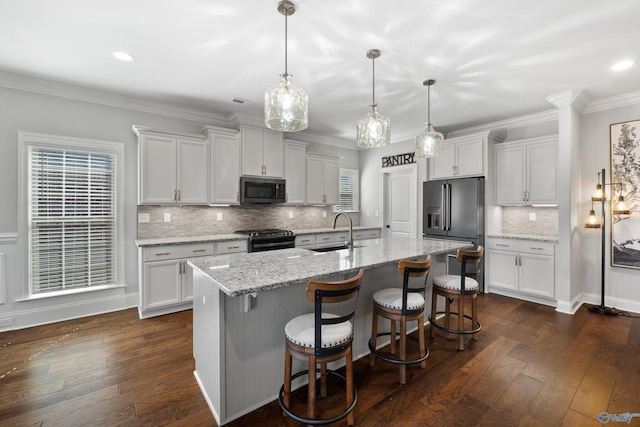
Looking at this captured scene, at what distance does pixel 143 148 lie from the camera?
3604mm

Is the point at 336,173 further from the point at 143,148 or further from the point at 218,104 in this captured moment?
the point at 143,148

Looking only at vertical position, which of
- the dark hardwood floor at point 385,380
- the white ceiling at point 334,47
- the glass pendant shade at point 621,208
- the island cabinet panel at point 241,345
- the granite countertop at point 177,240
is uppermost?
the white ceiling at point 334,47

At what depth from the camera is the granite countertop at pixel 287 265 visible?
1638 mm

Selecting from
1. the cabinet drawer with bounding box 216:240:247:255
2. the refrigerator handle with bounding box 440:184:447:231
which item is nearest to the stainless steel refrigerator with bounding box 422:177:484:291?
the refrigerator handle with bounding box 440:184:447:231

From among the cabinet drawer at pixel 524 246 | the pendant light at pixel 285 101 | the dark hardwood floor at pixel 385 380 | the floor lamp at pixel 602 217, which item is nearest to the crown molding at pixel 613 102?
the floor lamp at pixel 602 217

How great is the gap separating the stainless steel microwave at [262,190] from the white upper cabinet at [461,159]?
104 inches

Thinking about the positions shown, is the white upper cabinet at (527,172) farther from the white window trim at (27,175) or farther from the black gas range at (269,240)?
the white window trim at (27,175)

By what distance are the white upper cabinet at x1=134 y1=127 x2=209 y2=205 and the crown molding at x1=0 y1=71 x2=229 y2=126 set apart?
43cm

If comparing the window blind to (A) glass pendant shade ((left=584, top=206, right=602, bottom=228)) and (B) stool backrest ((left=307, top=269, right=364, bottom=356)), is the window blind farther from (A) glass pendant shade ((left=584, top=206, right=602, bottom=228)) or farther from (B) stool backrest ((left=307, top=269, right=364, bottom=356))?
(A) glass pendant shade ((left=584, top=206, right=602, bottom=228))

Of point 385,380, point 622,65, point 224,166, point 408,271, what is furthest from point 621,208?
point 224,166

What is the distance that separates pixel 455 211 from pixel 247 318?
3.88 metres

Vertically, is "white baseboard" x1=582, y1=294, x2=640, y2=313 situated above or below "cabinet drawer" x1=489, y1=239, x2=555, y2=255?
below

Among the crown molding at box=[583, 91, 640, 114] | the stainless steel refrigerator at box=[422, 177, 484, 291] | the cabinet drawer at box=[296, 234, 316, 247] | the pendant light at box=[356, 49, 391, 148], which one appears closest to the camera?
the pendant light at box=[356, 49, 391, 148]

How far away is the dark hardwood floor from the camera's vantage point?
1.86 metres
